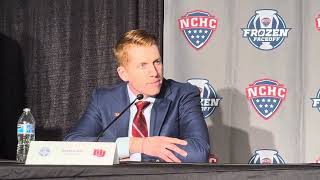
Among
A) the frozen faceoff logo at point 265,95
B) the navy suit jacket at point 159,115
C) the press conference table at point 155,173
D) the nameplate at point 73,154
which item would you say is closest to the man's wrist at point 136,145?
the navy suit jacket at point 159,115

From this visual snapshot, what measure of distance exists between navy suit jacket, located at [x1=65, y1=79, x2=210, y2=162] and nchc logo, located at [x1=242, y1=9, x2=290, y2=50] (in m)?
1.12

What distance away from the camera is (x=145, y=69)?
8.80ft

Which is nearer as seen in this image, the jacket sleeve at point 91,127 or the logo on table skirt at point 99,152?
the logo on table skirt at point 99,152

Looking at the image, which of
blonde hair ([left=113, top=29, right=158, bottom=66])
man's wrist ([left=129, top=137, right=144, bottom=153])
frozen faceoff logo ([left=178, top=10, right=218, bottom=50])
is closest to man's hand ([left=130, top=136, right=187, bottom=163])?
man's wrist ([left=129, top=137, right=144, bottom=153])

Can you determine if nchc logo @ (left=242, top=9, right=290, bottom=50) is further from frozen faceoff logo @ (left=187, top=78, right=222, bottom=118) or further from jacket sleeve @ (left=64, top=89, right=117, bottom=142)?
jacket sleeve @ (left=64, top=89, right=117, bottom=142)

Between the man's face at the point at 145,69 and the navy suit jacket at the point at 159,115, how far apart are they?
106 mm

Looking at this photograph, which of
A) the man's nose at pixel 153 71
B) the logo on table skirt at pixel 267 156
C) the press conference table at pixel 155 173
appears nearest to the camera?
the press conference table at pixel 155 173

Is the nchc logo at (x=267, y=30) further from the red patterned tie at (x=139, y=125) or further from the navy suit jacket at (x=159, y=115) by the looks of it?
the red patterned tie at (x=139, y=125)

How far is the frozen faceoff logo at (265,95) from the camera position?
3.82m

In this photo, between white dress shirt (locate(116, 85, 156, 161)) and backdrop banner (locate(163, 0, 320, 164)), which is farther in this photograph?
backdrop banner (locate(163, 0, 320, 164))

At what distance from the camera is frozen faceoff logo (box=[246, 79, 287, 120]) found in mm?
3822

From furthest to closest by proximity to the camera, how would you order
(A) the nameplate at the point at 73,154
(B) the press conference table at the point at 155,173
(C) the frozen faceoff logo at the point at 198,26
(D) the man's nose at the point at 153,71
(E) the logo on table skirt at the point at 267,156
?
(C) the frozen faceoff logo at the point at 198,26 → (E) the logo on table skirt at the point at 267,156 → (D) the man's nose at the point at 153,71 → (A) the nameplate at the point at 73,154 → (B) the press conference table at the point at 155,173

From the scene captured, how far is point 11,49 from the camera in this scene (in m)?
4.03

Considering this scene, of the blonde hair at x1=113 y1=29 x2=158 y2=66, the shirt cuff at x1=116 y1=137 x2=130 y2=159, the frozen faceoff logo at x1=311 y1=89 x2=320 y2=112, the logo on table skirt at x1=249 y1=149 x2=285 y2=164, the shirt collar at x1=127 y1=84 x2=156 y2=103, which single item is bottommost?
the logo on table skirt at x1=249 y1=149 x2=285 y2=164
